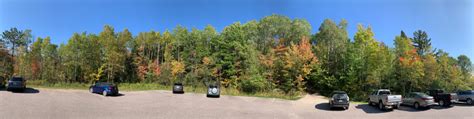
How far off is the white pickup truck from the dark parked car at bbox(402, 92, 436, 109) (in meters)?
1.68

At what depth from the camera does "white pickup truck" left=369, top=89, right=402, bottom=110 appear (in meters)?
19.7

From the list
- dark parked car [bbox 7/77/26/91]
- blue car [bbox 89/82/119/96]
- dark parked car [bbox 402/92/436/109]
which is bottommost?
dark parked car [bbox 402/92/436/109]

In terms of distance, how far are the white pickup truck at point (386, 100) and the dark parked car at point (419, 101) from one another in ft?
5.51

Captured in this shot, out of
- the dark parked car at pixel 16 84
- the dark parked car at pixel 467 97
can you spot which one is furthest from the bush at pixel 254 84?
the dark parked car at pixel 16 84

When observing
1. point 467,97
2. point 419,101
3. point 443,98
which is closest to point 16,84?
point 419,101

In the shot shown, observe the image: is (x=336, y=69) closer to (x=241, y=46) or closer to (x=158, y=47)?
(x=241, y=46)

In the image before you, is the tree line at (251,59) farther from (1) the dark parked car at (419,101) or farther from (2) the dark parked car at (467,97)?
(1) the dark parked car at (419,101)

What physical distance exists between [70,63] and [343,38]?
46324mm

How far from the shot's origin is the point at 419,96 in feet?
68.6

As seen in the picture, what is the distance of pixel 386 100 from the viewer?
64.7ft

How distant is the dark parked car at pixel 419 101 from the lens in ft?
66.2

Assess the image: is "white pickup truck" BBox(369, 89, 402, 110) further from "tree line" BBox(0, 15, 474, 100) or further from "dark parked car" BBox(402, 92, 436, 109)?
"tree line" BBox(0, 15, 474, 100)

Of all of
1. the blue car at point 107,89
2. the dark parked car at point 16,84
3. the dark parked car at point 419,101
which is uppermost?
the dark parked car at point 16,84

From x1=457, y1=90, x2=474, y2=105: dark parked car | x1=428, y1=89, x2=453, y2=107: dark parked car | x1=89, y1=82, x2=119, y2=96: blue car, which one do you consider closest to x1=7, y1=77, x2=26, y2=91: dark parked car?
x1=89, y1=82, x2=119, y2=96: blue car
